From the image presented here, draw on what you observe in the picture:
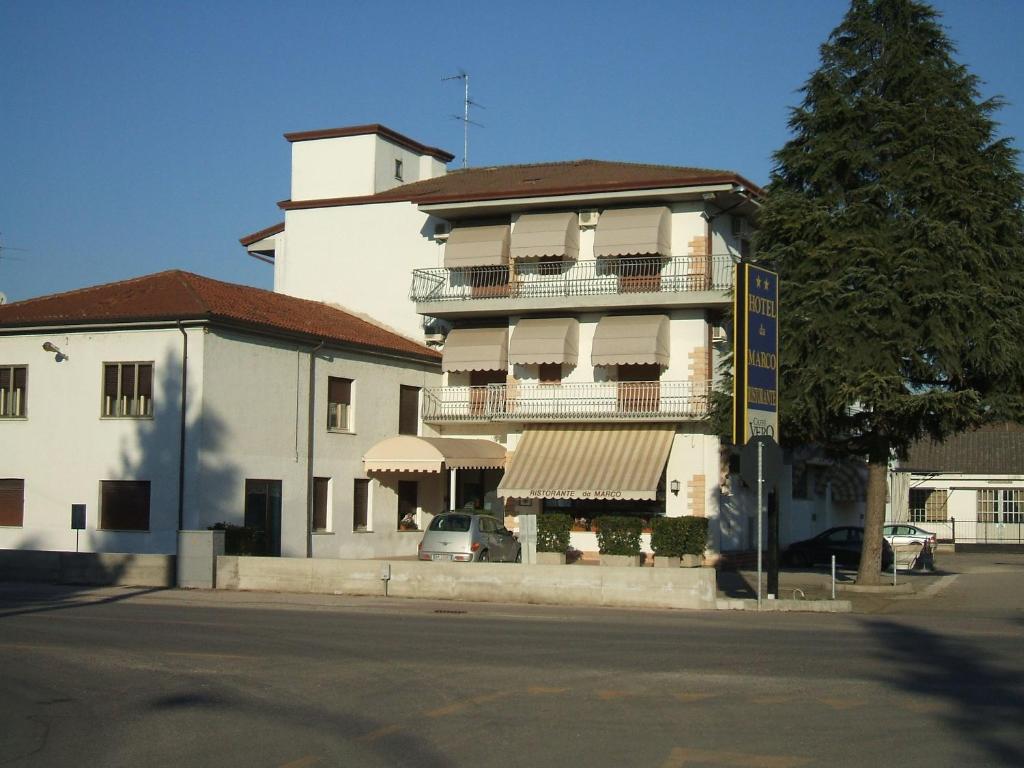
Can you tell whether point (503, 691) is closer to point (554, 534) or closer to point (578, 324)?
point (554, 534)

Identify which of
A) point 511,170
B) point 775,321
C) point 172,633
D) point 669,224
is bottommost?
point 172,633

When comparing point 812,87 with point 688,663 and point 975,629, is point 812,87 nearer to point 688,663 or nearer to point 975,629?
point 975,629

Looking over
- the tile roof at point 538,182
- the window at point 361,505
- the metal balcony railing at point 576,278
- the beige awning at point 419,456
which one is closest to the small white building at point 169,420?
the window at point 361,505

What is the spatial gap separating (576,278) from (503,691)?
27455 millimetres

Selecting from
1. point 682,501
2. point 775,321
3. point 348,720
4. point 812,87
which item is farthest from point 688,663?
point 682,501

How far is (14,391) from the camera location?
3472cm

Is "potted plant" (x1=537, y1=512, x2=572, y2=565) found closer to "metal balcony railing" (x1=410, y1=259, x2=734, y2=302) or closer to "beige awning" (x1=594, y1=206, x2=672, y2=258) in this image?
"metal balcony railing" (x1=410, y1=259, x2=734, y2=302)

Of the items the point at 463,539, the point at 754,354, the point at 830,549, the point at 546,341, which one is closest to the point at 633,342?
the point at 546,341

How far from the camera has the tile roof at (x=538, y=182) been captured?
122 ft

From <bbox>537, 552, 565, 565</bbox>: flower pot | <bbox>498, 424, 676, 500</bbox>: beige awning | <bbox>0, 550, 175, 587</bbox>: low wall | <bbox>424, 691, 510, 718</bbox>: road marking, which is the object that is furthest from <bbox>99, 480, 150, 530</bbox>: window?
<bbox>424, 691, 510, 718</bbox>: road marking

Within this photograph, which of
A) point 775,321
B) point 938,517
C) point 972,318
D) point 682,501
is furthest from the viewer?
point 938,517

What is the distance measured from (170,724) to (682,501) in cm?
2783

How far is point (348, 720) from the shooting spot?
11039mm

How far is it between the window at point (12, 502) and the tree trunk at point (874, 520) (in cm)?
2190
